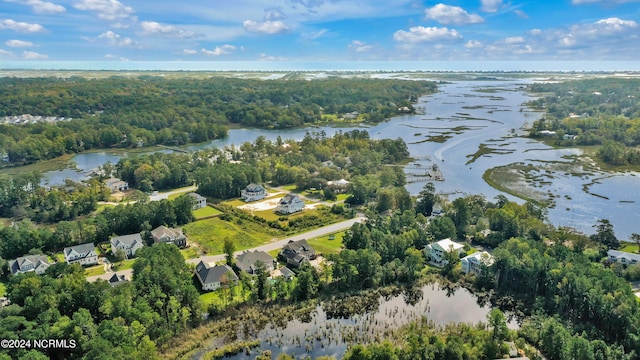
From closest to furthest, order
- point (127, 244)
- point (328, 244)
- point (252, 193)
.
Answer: point (127, 244) → point (328, 244) → point (252, 193)

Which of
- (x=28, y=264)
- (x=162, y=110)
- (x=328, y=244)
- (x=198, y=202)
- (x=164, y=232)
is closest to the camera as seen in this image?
(x=28, y=264)

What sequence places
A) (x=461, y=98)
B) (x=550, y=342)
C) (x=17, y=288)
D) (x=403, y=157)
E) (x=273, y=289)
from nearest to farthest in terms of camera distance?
(x=550, y=342)
(x=17, y=288)
(x=273, y=289)
(x=403, y=157)
(x=461, y=98)

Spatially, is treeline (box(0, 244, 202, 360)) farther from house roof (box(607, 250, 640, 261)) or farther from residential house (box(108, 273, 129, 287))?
house roof (box(607, 250, 640, 261))

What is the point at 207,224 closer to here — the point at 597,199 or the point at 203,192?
the point at 203,192

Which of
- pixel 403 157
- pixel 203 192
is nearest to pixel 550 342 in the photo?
pixel 203 192

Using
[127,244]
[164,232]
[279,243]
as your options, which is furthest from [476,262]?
[127,244]

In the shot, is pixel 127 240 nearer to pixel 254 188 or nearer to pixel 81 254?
pixel 81 254

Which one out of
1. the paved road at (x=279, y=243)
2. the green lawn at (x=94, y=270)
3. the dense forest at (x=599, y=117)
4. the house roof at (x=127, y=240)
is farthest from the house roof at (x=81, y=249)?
the dense forest at (x=599, y=117)

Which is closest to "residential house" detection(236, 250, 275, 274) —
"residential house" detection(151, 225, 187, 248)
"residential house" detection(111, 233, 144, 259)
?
"residential house" detection(151, 225, 187, 248)
